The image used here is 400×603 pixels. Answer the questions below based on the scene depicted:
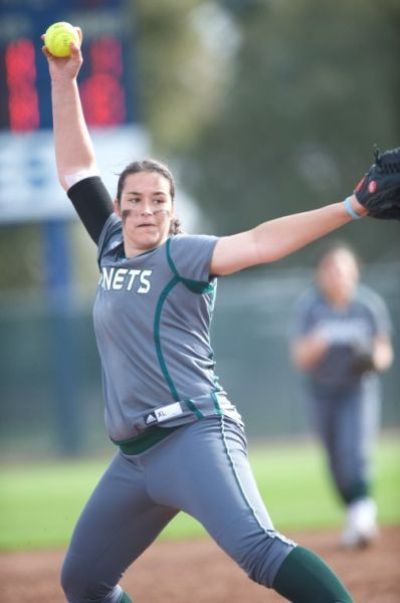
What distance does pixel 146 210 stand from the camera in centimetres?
377

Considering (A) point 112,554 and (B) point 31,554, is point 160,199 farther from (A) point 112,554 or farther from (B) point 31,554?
(B) point 31,554

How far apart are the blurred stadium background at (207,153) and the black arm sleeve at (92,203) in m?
9.10

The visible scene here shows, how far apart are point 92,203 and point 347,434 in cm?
379

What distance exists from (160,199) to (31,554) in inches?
171

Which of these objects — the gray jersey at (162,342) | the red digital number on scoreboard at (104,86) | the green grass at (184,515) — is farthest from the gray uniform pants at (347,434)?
the red digital number on scoreboard at (104,86)

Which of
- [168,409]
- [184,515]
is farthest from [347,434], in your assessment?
[168,409]

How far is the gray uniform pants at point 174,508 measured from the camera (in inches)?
137

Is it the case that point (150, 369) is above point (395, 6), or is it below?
below

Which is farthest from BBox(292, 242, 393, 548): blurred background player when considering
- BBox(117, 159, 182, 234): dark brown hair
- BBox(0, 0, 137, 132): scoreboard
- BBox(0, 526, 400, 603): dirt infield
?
BBox(0, 0, 137, 132): scoreboard

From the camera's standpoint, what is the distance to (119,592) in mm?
4004

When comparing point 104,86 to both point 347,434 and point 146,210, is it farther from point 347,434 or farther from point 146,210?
point 146,210

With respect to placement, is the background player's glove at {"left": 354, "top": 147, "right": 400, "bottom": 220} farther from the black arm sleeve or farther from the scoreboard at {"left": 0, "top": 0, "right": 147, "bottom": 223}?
the scoreboard at {"left": 0, "top": 0, "right": 147, "bottom": 223}

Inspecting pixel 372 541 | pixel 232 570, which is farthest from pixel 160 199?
pixel 372 541

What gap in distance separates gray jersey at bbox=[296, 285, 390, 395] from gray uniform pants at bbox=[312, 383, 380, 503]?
0.08 meters
